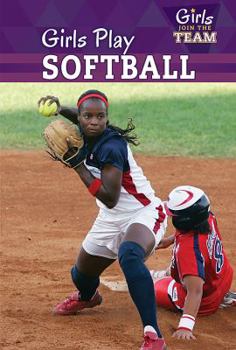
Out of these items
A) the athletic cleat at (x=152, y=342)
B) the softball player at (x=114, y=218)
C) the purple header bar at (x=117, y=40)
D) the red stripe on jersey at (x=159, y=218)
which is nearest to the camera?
the athletic cleat at (x=152, y=342)

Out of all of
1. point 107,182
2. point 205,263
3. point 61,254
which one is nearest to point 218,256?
point 205,263

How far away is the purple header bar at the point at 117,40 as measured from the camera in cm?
2016

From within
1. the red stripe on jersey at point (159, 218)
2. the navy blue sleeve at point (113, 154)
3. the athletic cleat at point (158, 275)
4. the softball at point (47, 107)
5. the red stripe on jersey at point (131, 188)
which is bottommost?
the athletic cleat at point (158, 275)

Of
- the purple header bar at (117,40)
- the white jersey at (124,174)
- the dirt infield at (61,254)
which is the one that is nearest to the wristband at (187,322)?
the dirt infield at (61,254)

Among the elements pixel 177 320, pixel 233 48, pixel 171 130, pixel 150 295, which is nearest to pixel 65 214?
pixel 177 320

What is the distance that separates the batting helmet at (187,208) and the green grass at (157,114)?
251 inches

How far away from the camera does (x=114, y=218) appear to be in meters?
6.49

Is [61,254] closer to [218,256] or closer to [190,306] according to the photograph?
[218,256]

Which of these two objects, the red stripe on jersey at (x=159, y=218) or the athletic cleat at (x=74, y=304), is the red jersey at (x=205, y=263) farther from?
the athletic cleat at (x=74, y=304)

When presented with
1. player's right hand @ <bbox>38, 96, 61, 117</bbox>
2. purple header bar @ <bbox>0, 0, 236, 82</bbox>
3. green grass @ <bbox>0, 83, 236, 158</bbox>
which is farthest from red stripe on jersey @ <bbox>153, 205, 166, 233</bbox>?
purple header bar @ <bbox>0, 0, 236, 82</bbox>

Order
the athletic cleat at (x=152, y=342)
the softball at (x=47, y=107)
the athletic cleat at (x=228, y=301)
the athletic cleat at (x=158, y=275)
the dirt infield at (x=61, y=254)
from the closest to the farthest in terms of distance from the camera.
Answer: the athletic cleat at (x=152, y=342)
the dirt infield at (x=61, y=254)
the softball at (x=47, y=107)
the athletic cleat at (x=228, y=301)
the athletic cleat at (x=158, y=275)

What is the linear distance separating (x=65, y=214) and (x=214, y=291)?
335 centimetres

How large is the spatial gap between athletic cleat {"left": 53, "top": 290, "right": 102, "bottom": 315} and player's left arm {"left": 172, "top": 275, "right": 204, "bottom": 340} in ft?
2.83

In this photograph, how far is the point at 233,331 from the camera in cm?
646
